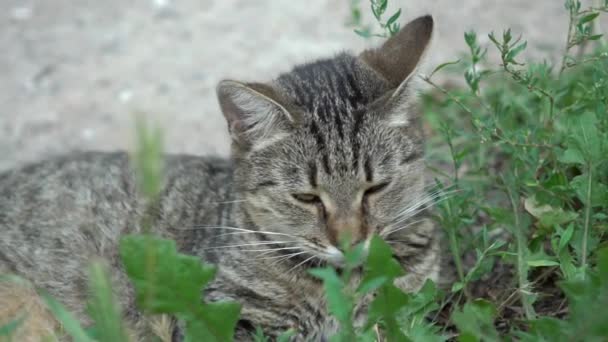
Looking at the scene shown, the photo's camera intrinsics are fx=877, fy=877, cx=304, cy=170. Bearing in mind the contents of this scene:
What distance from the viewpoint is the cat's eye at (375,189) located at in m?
3.36

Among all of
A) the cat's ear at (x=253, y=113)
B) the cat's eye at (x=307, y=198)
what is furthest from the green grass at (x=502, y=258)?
the cat's ear at (x=253, y=113)

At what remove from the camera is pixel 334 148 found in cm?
331

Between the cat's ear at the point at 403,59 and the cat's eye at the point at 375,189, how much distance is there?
264mm

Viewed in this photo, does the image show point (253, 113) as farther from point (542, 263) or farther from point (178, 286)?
point (542, 263)

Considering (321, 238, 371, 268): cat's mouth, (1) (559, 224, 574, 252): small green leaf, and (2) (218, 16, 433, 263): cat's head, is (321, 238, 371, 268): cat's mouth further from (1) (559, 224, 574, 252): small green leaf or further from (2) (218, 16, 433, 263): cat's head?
(1) (559, 224, 574, 252): small green leaf

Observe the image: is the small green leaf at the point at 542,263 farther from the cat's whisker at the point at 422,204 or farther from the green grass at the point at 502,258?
the cat's whisker at the point at 422,204

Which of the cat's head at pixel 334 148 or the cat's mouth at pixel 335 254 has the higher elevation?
the cat's head at pixel 334 148

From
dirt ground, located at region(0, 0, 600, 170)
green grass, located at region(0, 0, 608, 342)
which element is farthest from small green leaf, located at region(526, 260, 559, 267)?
dirt ground, located at region(0, 0, 600, 170)

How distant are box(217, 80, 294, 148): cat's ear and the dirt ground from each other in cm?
207

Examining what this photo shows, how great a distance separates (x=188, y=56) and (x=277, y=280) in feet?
10.5

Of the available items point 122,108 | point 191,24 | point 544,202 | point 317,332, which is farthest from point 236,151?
point 191,24

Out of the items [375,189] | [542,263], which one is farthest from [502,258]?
[375,189]

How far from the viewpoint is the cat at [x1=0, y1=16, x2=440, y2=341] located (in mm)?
3334

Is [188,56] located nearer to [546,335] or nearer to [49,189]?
[49,189]
